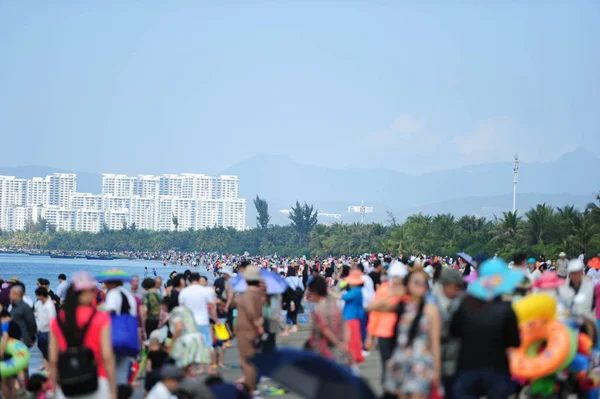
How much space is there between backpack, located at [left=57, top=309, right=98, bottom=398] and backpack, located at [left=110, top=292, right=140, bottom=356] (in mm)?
2140

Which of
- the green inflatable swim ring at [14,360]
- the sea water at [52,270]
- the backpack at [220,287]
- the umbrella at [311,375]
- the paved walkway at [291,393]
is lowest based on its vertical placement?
the paved walkway at [291,393]

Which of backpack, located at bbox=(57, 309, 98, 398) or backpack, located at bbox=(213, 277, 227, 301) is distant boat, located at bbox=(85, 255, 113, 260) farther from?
backpack, located at bbox=(57, 309, 98, 398)

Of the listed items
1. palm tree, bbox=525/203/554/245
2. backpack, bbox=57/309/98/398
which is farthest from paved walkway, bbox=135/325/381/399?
palm tree, bbox=525/203/554/245

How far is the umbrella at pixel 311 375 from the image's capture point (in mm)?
6547

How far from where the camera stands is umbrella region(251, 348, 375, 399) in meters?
6.55

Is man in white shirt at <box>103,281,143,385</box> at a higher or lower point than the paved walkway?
higher

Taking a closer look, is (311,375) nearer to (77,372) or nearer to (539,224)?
(77,372)

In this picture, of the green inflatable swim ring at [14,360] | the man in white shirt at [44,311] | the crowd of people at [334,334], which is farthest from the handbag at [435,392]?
the man in white shirt at [44,311]

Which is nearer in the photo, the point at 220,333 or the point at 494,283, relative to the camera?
the point at 494,283

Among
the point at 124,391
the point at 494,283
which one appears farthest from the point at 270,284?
the point at 494,283

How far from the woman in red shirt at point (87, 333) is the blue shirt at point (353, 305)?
677 centimetres

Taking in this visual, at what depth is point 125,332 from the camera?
33.4 feet

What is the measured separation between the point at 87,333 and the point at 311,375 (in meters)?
1.93

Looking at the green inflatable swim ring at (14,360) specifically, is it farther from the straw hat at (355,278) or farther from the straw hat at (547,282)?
the straw hat at (547,282)
